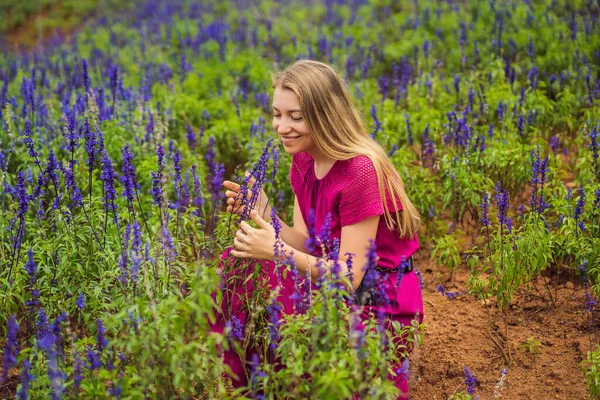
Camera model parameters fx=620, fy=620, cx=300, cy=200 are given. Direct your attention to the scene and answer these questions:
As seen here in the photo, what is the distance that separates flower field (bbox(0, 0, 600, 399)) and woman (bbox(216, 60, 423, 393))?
20 cm

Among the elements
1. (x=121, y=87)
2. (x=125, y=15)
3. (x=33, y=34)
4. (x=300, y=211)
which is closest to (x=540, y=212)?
(x=300, y=211)

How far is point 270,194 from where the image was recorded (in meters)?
4.53

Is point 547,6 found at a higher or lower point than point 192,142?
higher

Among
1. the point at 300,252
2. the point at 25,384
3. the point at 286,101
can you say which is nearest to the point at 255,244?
the point at 300,252

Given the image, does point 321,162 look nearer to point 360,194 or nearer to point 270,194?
point 360,194

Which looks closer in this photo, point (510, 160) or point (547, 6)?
point (510, 160)

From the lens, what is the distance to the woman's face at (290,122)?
3.18 metres

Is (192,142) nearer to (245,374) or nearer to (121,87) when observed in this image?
(121,87)

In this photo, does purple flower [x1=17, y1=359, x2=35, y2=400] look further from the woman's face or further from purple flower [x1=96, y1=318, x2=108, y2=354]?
the woman's face

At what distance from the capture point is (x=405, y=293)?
3.11 metres

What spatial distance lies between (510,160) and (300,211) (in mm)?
1713

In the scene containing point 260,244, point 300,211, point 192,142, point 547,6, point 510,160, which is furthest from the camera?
point 547,6

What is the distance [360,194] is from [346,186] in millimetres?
91

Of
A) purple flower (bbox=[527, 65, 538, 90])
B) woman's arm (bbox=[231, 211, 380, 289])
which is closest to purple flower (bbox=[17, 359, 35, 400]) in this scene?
woman's arm (bbox=[231, 211, 380, 289])
